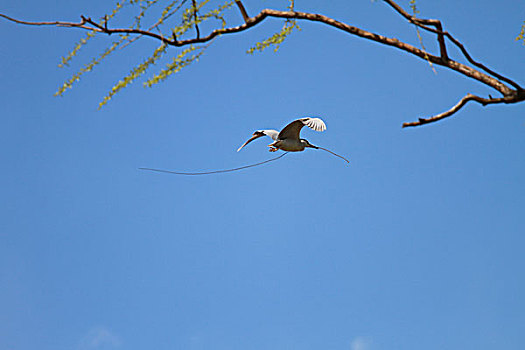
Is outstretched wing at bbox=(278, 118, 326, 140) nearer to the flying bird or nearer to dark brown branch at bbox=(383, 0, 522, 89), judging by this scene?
the flying bird

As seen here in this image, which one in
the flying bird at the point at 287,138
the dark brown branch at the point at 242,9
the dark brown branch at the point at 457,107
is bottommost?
the dark brown branch at the point at 457,107

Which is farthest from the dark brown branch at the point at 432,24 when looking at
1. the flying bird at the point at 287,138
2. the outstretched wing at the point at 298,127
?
the flying bird at the point at 287,138

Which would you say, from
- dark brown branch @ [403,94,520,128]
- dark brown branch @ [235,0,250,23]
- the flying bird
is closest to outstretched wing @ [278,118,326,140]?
the flying bird

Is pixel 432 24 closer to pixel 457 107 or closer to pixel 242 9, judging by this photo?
pixel 457 107

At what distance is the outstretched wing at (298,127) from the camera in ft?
11.7

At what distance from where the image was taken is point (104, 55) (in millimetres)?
2852

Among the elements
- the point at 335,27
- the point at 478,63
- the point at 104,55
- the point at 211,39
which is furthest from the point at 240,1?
the point at 478,63

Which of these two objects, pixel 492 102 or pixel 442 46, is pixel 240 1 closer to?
Answer: pixel 442 46

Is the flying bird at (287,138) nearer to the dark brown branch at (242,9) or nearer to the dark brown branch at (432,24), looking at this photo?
the dark brown branch at (242,9)

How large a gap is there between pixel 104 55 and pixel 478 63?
5.68 feet

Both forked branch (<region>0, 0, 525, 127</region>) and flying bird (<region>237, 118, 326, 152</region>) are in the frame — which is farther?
flying bird (<region>237, 118, 326, 152</region>)

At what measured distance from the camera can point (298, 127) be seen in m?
3.75

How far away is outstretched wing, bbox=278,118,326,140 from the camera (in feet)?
11.7

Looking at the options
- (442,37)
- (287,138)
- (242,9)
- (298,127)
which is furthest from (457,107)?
(287,138)
